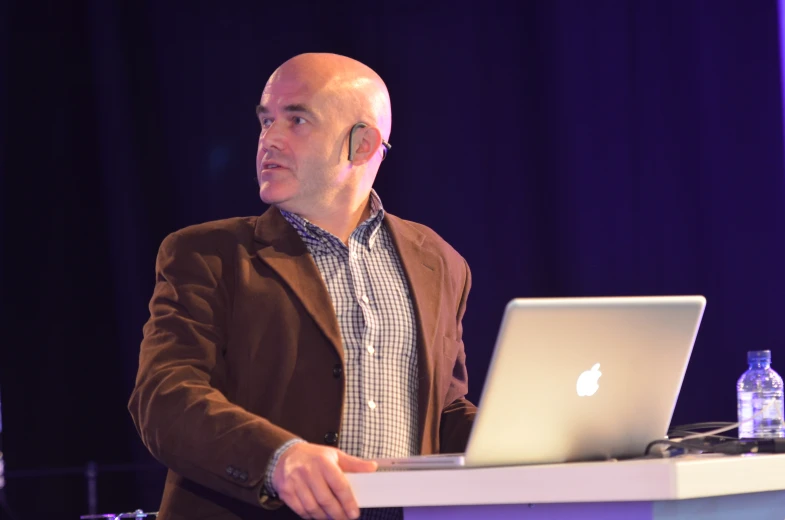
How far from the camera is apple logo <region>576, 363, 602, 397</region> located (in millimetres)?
1548

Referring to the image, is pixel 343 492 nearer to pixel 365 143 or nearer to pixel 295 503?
pixel 295 503

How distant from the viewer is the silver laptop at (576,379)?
1.46 meters

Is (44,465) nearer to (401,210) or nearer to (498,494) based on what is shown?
(401,210)

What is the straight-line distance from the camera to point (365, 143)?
2.52 meters

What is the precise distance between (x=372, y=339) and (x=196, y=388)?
0.47 metres

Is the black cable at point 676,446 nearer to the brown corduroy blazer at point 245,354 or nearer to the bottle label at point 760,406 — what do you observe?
the brown corduroy blazer at point 245,354

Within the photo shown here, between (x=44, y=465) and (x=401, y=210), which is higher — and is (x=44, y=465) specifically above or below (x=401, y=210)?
below

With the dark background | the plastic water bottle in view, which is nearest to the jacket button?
the plastic water bottle

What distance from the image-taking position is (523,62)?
165 inches

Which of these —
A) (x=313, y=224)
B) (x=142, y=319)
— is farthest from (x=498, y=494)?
(x=142, y=319)

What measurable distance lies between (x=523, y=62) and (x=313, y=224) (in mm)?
2043

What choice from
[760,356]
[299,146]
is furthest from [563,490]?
[760,356]

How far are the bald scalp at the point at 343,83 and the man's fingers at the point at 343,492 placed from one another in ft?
3.82


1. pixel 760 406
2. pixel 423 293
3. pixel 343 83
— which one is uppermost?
pixel 343 83
